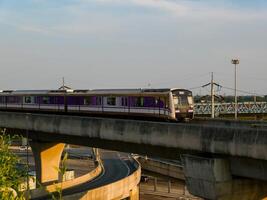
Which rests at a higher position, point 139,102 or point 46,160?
point 139,102

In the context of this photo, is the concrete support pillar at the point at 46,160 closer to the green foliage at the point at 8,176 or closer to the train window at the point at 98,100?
the train window at the point at 98,100

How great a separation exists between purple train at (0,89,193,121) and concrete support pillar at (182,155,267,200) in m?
11.2

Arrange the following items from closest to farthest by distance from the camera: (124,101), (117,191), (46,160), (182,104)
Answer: (182,104), (124,101), (46,160), (117,191)

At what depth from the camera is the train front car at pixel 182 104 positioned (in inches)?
1334

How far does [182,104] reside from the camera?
34.5m

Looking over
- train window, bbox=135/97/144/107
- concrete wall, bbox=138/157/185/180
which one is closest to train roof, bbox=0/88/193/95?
train window, bbox=135/97/144/107

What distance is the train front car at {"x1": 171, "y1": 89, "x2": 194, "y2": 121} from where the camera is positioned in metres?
33.9

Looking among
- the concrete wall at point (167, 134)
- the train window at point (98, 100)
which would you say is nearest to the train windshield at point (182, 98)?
the concrete wall at point (167, 134)

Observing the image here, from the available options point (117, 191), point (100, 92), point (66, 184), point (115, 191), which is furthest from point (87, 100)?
point (117, 191)

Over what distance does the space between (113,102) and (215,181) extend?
18.4m

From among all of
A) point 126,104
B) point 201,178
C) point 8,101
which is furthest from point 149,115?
point 8,101

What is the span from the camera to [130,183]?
48500mm

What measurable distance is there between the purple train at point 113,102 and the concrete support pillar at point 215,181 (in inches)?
443

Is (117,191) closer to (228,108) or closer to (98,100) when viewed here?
(98,100)
